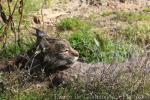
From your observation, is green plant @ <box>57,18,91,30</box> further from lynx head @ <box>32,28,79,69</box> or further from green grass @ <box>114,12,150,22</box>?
lynx head @ <box>32,28,79,69</box>

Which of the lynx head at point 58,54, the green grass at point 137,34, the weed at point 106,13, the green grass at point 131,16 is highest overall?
the lynx head at point 58,54

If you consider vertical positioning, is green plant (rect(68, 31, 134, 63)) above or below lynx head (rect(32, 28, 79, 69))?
below

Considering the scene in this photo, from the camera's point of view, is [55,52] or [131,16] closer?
[55,52]

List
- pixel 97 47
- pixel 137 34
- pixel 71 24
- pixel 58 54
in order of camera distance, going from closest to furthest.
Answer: pixel 58 54, pixel 97 47, pixel 137 34, pixel 71 24

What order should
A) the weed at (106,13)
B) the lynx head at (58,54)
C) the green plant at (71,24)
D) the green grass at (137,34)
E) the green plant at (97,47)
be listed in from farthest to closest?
1. the weed at (106,13)
2. the green plant at (71,24)
3. the green grass at (137,34)
4. the green plant at (97,47)
5. the lynx head at (58,54)

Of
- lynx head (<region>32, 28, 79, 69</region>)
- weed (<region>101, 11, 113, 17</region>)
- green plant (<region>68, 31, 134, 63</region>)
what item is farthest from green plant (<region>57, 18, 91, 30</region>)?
lynx head (<region>32, 28, 79, 69</region>)

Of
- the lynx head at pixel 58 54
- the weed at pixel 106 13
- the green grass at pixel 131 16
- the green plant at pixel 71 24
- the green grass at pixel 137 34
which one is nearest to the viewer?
the lynx head at pixel 58 54

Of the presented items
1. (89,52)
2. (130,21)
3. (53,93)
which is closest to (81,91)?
(53,93)

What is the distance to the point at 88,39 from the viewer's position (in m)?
7.61

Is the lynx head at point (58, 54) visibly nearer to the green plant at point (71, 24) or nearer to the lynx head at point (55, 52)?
the lynx head at point (55, 52)

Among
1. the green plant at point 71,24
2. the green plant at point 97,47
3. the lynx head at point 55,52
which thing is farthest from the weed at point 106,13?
the lynx head at point 55,52

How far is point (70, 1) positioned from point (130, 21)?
1.26 m

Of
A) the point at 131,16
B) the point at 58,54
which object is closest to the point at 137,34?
the point at 131,16

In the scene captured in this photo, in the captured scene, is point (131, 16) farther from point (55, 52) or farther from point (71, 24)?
point (55, 52)
